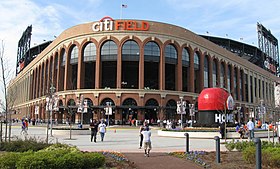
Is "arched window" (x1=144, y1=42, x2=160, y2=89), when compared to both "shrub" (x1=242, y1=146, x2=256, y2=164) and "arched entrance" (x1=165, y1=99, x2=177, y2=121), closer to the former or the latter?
"arched entrance" (x1=165, y1=99, x2=177, y2=121)

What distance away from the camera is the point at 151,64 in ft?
218

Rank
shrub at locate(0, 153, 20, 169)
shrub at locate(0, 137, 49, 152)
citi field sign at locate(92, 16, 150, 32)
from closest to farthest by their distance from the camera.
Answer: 1. shrub at locate(0, 153, 20, 169)
2. shrub at locate(0, 137, 49, 152)
3. citi field sign at locate(92, 16, 150, 32)

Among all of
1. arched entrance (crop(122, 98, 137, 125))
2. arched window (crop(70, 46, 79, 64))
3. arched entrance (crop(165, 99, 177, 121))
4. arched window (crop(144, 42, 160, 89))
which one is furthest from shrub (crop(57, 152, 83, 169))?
arched window (crop(70, 46, 79, 64))

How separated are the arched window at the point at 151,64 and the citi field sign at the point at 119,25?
393 cm

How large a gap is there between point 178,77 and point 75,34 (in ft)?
81.4

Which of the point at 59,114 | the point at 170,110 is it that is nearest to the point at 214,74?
the point at 170,110

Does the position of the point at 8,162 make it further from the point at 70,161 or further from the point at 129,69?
the point at 129,69

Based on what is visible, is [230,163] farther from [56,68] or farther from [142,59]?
[56,68]

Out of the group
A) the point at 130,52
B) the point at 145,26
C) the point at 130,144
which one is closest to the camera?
the point at 130,144

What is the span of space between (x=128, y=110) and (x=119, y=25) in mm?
17806

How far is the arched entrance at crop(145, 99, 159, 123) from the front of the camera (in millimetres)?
57459

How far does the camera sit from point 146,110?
59.9 meters

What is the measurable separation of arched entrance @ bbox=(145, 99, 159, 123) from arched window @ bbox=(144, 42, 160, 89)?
496 cm

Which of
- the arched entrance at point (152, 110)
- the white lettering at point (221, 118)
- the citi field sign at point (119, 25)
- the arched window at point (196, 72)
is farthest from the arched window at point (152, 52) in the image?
the white lettering at point (221, 118)
